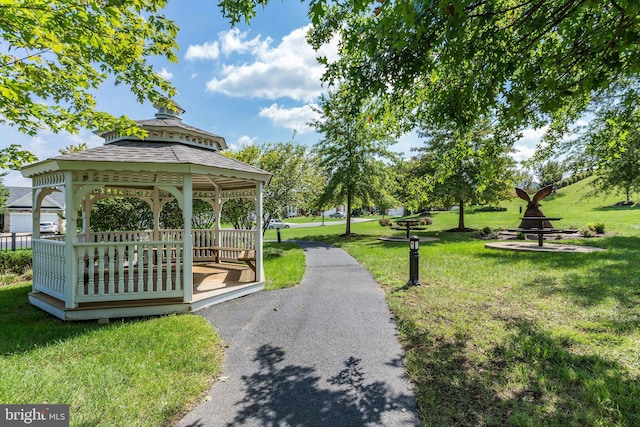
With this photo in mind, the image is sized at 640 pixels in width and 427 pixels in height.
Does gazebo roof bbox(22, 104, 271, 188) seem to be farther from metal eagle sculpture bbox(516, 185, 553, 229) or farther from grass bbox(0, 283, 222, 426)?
metal eagle sculpture bbox(516, 185, 553, 229)

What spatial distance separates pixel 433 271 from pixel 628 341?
4644mm

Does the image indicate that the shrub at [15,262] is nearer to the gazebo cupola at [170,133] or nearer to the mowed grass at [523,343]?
the gazebo cupola at [170,133]

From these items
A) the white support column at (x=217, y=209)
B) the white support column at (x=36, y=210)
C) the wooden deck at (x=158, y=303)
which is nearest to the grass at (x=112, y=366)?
the wooden deck at (x=158, y=303)

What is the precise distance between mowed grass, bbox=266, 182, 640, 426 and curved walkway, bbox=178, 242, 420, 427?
0.33 metres

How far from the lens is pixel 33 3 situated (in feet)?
12.1

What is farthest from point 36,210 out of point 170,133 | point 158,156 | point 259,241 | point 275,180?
point 275,180

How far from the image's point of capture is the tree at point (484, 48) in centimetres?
302

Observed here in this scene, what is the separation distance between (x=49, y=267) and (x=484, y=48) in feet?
28.3

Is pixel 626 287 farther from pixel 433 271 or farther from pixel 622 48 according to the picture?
pixel 622 48

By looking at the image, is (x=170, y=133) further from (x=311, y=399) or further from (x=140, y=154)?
(x=311, y=399)

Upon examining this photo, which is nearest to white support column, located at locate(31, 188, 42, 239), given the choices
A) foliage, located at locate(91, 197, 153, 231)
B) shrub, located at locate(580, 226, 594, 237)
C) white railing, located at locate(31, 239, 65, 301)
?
white railing, located at locate(31, 239, 65, 301)

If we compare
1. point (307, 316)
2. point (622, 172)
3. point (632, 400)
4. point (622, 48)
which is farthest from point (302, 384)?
point (622, 172)

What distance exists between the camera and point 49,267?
19.3ft

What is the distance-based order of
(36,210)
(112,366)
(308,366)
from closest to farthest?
(112,366)
(308,366)
(36,210)
